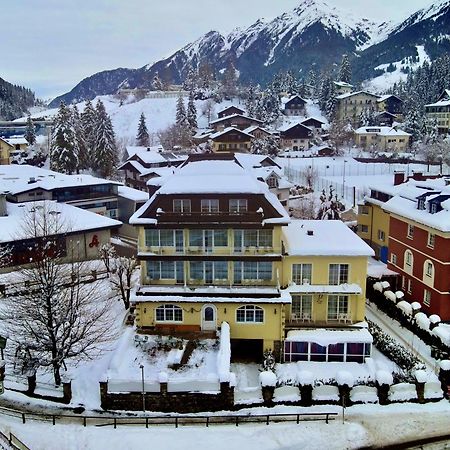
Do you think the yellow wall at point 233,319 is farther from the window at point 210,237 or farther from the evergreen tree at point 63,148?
the evergreen tree at point 63,148

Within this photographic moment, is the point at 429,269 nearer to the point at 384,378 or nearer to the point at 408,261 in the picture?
the point at 408,261

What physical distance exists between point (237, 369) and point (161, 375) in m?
6.11

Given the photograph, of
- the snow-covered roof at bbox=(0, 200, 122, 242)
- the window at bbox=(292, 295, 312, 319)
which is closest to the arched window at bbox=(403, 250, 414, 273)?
the window at bbox=(292, 295, 312, 319)

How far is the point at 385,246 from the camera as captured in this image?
4653 cm

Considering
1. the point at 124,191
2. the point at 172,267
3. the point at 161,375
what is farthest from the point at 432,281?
the point at 124,191

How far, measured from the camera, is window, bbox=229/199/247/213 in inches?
1246

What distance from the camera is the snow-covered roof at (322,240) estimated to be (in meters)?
31.7

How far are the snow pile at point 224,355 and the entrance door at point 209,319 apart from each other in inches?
27.4

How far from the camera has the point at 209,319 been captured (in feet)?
104

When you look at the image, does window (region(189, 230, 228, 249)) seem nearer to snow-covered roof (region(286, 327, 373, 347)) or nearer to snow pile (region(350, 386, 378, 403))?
snow-covered roof (region(286, 327, 373, 347))

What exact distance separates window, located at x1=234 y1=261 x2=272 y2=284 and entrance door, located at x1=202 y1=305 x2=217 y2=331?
8.01 ft

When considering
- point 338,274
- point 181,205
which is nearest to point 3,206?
point 181,205

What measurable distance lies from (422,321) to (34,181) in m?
42.9

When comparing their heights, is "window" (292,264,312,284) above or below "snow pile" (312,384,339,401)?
above
